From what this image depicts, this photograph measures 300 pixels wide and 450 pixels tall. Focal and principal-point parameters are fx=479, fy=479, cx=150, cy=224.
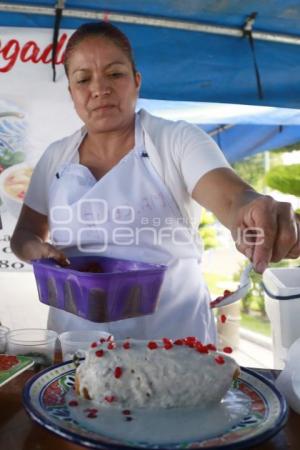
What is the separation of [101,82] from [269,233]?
925mm

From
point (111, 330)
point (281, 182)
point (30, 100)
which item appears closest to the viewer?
point (111, 330)

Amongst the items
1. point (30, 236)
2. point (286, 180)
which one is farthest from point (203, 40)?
point (286, 180)

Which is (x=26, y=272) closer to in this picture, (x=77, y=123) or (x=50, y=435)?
(x=77, y=123)

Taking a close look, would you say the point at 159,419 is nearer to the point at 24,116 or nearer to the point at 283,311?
the point at 283,311

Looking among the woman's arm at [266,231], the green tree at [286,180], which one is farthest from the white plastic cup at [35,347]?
the green tree at [286,180]

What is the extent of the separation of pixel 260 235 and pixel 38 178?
3.77 ft

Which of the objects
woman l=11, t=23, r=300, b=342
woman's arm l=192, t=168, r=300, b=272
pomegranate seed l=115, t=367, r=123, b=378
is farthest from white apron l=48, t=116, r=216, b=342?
pomegranate seed l=115, t=367, r=123, b=378

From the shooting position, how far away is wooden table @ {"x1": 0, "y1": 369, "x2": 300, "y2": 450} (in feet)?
2.66

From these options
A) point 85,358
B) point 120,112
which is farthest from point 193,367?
point 120,112

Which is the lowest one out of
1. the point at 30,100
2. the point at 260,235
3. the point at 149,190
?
the point at 260,235

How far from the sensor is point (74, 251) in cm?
169

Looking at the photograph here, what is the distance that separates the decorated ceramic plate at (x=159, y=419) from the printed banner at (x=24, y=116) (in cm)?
161

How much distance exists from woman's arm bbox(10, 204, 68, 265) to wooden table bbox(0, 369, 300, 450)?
0.68 metres

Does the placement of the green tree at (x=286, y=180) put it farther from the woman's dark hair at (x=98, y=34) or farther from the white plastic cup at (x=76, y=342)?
the white plastic cup at (x=76, y=342)
